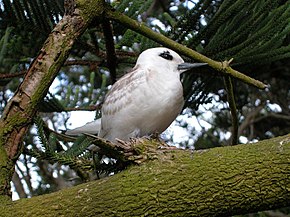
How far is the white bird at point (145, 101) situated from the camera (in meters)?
1.92

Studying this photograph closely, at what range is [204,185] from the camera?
49.4 inches

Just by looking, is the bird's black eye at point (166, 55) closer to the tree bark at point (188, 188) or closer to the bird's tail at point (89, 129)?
the bird's tail at point (89, 129)

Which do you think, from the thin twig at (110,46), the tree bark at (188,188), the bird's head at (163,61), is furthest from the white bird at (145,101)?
the tree bark at (188,188)

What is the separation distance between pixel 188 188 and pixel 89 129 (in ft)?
3.90

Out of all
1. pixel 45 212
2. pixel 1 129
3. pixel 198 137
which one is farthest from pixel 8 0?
pixel 198 137

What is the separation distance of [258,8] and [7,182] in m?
1.22

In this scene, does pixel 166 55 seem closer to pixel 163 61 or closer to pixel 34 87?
pixel 163 61

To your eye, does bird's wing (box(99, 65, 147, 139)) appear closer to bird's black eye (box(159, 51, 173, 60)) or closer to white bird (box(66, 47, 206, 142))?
white bird (box(66, 47, 206, 142))

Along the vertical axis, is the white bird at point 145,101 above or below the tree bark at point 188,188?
above

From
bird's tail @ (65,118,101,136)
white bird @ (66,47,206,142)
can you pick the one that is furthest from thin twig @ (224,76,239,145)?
bird's tail @ (65,118,101,136)

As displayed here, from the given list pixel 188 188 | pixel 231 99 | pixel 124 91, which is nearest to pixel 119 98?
pixel 124 91

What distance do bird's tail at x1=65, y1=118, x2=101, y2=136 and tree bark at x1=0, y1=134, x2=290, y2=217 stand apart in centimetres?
100

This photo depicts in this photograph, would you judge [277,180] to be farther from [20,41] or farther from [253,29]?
[20,41]

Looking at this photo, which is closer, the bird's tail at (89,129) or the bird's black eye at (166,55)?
the bird's black eye at (166,55)
